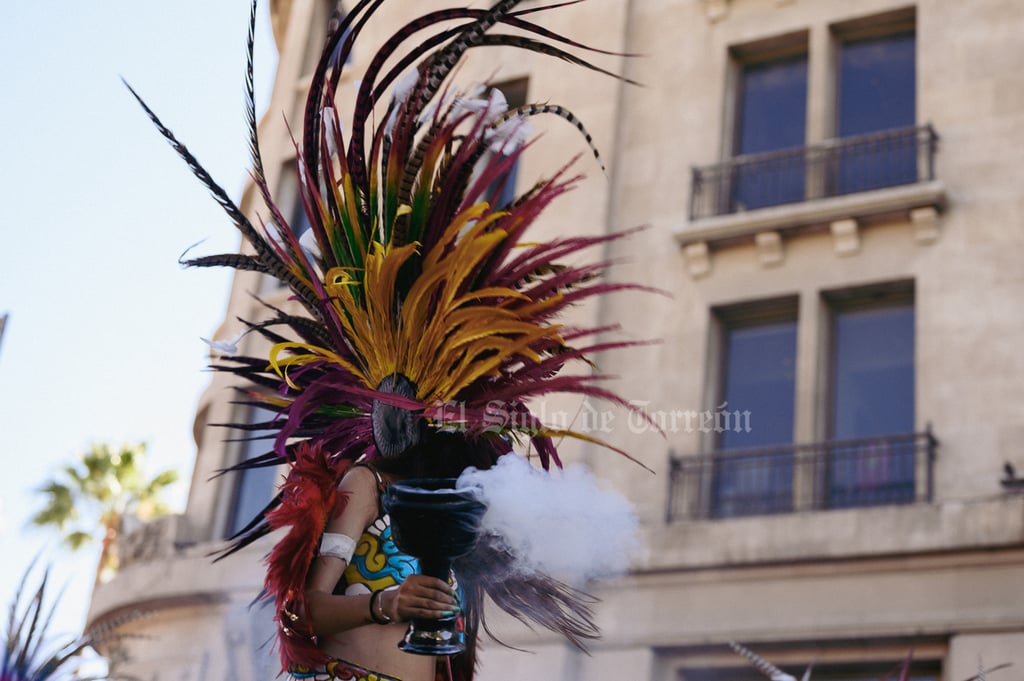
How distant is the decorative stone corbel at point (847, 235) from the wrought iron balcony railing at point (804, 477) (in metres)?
1.86

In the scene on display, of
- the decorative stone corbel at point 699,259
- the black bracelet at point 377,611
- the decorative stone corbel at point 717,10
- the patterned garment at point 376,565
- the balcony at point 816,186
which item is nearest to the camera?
the black bracelet at point 377,611

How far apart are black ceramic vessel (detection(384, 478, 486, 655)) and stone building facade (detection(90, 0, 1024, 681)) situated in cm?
773

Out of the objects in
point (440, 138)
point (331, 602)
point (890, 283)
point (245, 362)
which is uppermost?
point (890, 283)

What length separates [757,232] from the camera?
13.8m

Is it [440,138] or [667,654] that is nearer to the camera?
[440,138]

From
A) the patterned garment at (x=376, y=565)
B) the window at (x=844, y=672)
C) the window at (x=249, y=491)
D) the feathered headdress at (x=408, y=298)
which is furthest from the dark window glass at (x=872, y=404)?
the patterned garment at (x=376, y=565)

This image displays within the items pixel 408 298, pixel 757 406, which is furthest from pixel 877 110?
pixel 408 298

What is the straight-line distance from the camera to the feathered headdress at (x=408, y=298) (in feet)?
12.7

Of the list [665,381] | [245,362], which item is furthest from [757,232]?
[245,362]

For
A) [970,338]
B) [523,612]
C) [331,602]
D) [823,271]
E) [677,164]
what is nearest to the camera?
[331,602]

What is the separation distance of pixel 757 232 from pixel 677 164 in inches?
56.3

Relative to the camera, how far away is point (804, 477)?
12.7 meters

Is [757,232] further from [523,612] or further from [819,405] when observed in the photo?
[523,612]

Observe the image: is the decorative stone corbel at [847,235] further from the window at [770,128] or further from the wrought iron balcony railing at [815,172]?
the window at [770,128]
